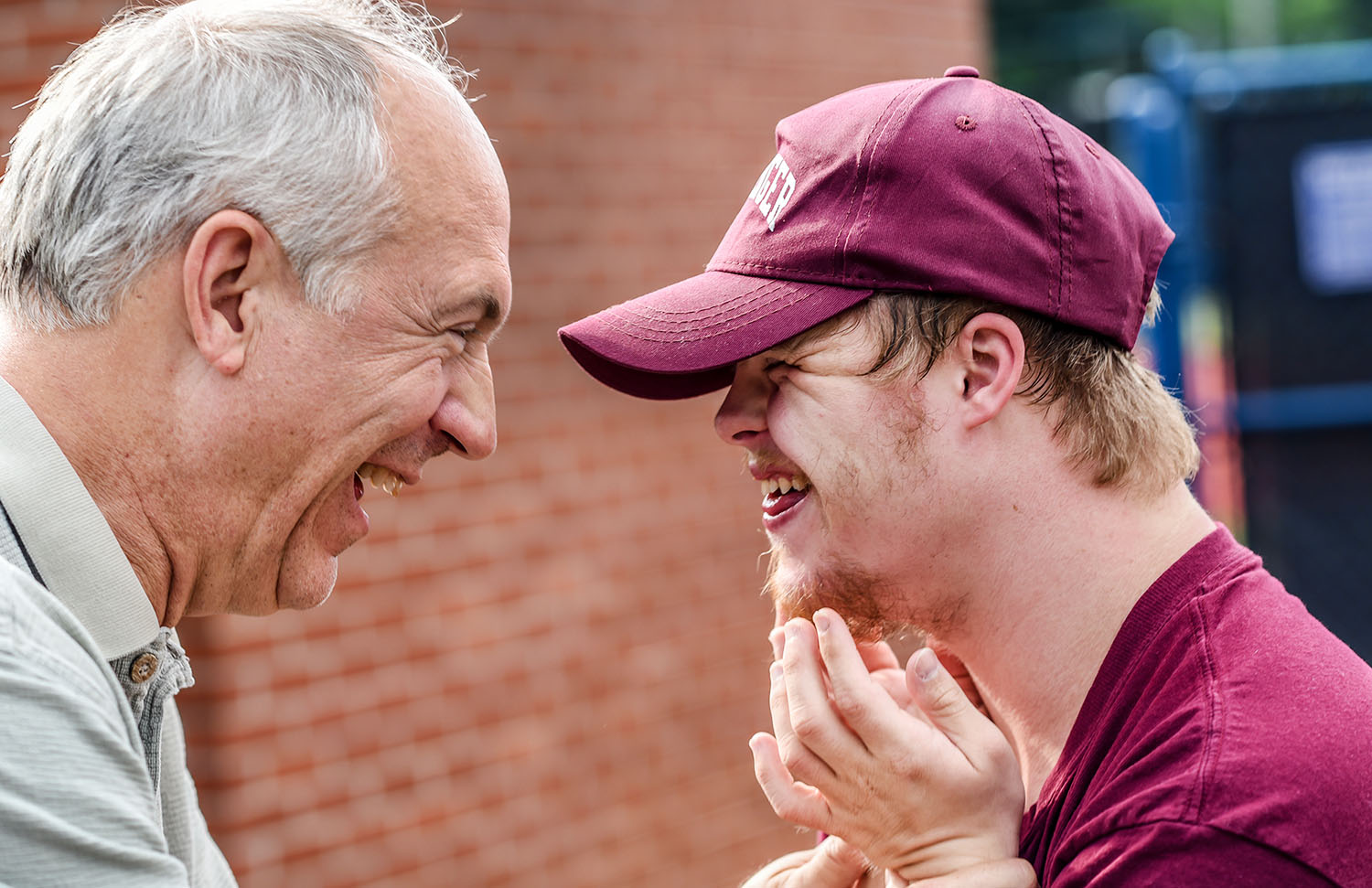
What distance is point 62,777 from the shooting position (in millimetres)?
1469

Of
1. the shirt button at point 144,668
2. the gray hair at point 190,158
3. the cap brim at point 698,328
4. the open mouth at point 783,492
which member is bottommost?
the open mouth at point 783,492

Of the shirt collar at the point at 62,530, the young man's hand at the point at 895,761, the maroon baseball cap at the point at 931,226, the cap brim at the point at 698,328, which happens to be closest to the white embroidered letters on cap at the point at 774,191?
the maroon baseball cap at the point at 931,226

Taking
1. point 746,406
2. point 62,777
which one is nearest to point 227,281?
point 62,777

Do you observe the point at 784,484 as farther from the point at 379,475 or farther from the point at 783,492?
the point at 379,475

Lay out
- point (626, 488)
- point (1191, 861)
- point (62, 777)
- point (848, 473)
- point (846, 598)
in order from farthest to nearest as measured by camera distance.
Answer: point (626, 488), point (846, 598), point (848, 473), point (1191, 861), point (62, 777)

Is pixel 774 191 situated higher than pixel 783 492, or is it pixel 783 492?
pixel 774 191

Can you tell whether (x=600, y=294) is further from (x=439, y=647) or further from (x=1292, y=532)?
(x=1292, y=532)

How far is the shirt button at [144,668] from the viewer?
186cm

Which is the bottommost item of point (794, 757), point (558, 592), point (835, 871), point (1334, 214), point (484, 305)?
point (558, 592)

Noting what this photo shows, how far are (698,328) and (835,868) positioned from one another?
0.86m

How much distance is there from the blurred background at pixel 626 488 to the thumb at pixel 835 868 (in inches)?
82.2

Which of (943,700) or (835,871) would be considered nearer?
(943,700)

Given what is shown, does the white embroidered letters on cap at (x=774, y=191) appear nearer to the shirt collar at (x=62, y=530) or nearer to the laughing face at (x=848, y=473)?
the laughing face at (x=848, y=473)

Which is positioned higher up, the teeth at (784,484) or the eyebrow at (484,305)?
the eyebrow at (484,305)
